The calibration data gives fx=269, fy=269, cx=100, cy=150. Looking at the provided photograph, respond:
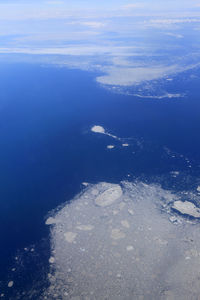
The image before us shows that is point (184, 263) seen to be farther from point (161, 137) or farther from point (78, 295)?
point (161, 137)

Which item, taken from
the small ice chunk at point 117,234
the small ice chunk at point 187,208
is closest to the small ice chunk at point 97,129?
the small ice chunk at point 187,208

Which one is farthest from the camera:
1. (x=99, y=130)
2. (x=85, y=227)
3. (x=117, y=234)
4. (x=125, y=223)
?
(x=99, y=130)

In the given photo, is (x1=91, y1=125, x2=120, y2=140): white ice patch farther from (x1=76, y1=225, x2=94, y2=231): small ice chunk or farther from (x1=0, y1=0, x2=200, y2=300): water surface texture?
(x1=76, y1=225, x2=94, y2=231): small ice chunk

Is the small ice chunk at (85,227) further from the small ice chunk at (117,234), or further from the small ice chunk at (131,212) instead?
the small ice chunk at (131,212)

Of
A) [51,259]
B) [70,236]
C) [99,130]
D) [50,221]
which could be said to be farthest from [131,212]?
[99,130]

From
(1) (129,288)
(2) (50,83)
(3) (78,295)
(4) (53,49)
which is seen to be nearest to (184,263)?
(1) (129,288)

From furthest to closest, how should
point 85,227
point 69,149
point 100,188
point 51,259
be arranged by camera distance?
point 69,149 < point 100,188 < point 85,227 < point 51,259

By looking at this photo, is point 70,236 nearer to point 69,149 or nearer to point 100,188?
point 100,188
